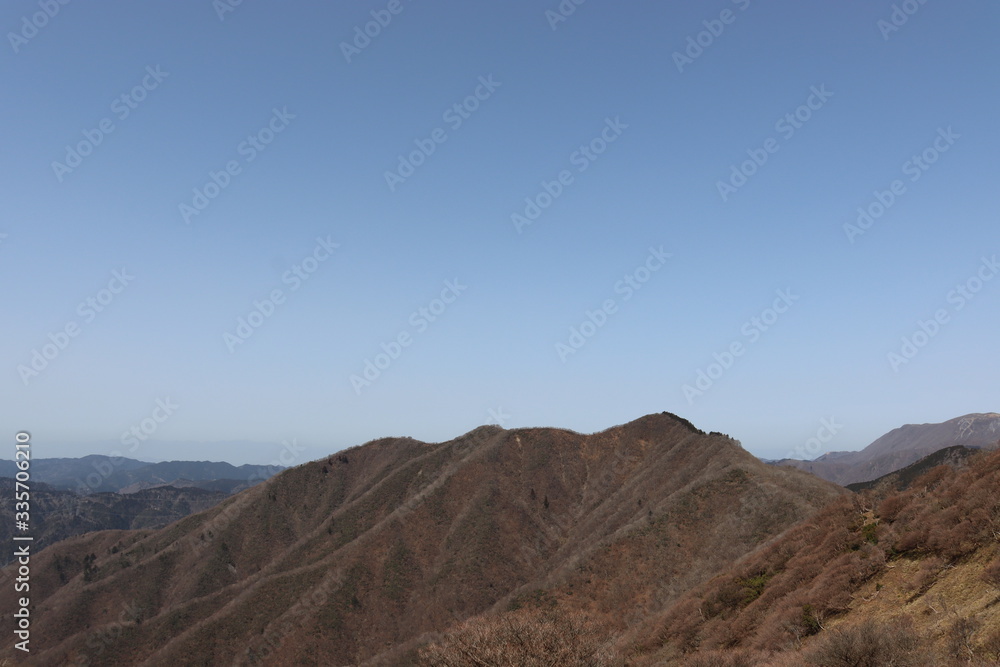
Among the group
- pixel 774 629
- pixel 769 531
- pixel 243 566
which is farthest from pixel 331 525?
pixel 774 629

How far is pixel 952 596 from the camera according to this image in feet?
51.1

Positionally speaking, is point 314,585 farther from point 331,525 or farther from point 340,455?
point 340,455

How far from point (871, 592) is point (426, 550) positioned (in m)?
78.5

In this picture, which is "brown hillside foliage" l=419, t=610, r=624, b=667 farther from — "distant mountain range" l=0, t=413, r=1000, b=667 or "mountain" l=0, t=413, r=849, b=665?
"mountain" l=0, t=413, r=849, b=665

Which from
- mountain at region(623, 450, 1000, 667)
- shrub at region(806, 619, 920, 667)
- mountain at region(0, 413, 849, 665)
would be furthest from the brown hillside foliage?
mountain at region(0, 413, 849, 665)

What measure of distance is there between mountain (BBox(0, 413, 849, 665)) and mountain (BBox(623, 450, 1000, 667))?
54.5 ft

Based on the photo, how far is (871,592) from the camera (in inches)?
751

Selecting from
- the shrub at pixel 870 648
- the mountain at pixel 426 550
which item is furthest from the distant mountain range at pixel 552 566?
the mountain at pixel 426 550

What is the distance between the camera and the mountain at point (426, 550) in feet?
190

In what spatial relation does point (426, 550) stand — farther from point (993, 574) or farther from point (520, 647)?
point (993, 574)

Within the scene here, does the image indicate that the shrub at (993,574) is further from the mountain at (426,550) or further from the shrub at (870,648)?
the mountain at (426,550)

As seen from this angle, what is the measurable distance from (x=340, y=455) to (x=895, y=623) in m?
140

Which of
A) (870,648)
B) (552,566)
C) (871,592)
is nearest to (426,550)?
(552,566)

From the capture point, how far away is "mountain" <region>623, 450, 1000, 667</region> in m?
13.3
